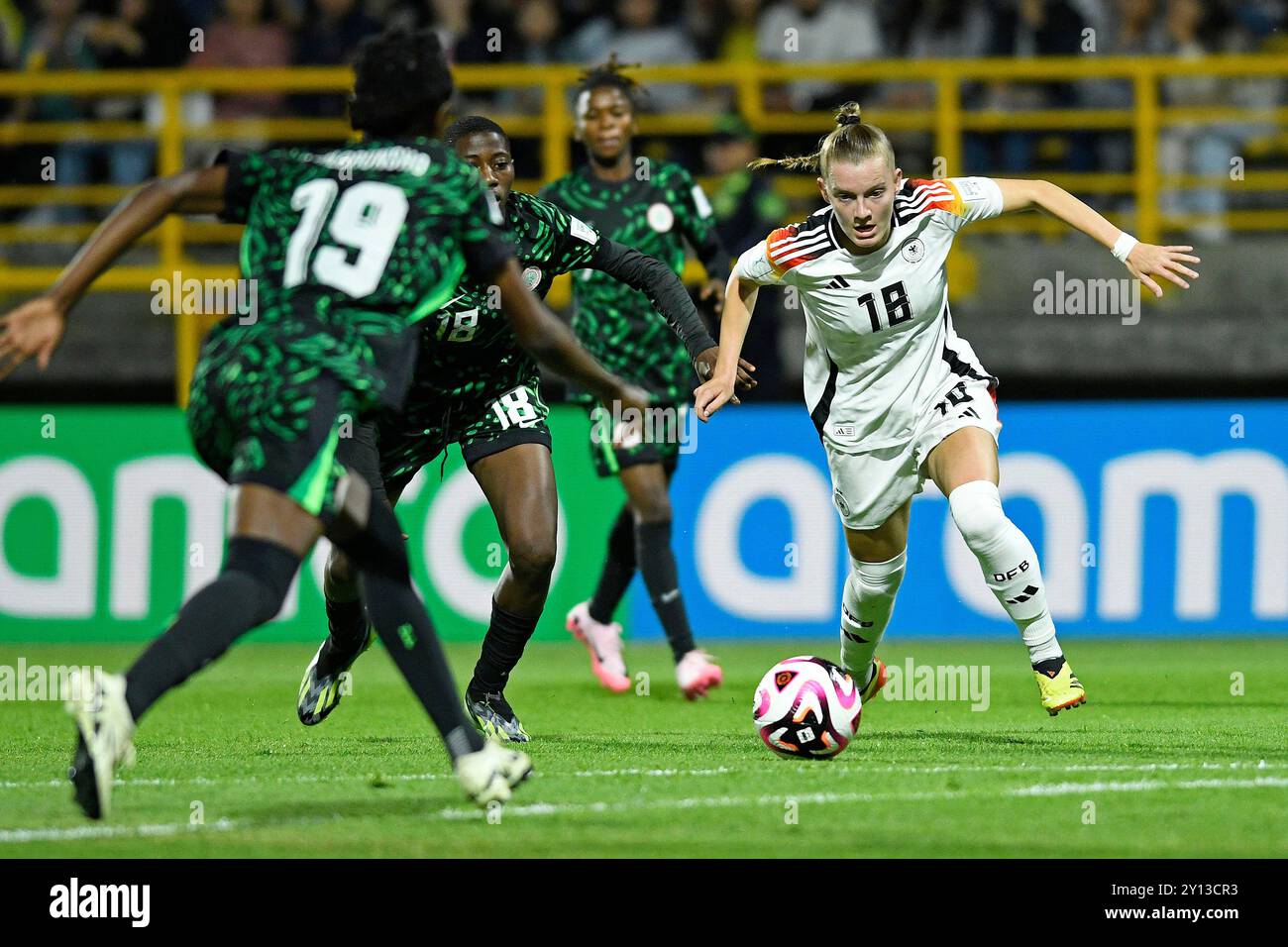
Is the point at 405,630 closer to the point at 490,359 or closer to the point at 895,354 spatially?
the point at 490,359

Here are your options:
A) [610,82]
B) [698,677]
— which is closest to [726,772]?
[698,677]

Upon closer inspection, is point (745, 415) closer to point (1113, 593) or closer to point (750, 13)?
point (1113, 593)

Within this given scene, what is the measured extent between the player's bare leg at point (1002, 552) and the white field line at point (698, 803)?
668mm

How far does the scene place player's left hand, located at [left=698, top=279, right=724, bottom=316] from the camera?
862cm

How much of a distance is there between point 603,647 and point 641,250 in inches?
71.8

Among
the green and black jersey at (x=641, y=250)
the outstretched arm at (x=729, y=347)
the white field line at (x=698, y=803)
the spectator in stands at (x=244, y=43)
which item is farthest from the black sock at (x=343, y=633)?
the spectator in stands at (x=244, y=43)

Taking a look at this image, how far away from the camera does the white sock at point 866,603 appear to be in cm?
685

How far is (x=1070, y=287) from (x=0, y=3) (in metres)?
7.54

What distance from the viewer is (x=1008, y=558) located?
627cm

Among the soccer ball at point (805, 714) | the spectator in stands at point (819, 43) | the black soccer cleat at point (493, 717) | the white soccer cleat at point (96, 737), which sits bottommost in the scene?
the black soccer cleat at point (493, 717)

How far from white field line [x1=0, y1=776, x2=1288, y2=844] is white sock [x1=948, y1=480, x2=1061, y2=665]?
0.82 m

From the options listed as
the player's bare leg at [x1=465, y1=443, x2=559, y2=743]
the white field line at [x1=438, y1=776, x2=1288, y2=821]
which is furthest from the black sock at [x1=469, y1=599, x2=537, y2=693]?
the white field line at [x1=438, y1=776, x2=1288, y2=821]

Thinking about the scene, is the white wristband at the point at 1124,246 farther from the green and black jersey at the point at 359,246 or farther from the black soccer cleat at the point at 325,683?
the black soccer cleat at the point at 325,683

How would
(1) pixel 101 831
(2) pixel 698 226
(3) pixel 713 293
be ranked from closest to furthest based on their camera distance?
(1) pixel 101 831, (3) pixel 713 293, (2) pixel 698 226
